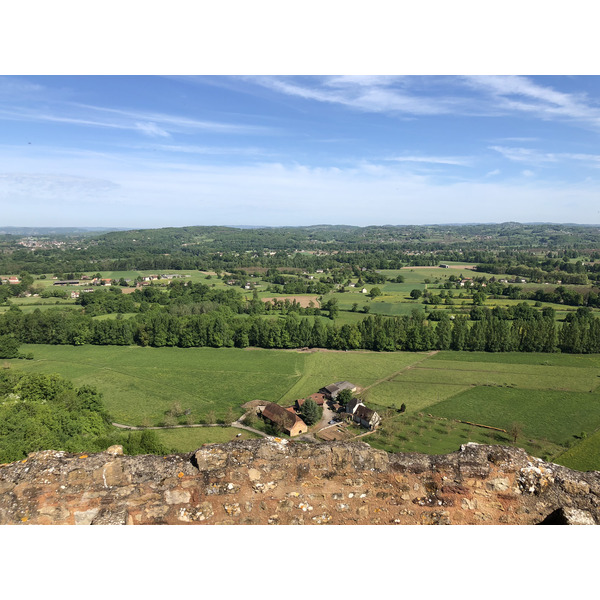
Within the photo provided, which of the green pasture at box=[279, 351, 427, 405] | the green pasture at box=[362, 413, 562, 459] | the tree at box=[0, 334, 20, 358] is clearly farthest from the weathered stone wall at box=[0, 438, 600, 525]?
the tree at box=[0, 334, 20, 358]

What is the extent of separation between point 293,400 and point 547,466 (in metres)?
21.3

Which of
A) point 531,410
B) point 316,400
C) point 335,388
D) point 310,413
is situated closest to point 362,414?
→ point 310,413

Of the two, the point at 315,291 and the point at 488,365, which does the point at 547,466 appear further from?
the point at 315,291

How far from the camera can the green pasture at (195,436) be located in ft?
61.3

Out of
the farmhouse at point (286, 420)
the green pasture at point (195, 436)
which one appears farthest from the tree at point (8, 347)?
the farmhouse at point (286, 420)

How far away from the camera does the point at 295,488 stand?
4.38 m

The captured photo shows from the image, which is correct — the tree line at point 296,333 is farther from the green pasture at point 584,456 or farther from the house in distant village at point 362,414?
the green pasture at point 584,456

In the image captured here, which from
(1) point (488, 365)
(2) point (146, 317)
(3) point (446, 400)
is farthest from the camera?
(2) point (146, 317)

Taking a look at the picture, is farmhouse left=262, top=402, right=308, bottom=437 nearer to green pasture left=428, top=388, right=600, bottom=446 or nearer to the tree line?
green pasture left=428, top=388, right=600, bottom=446

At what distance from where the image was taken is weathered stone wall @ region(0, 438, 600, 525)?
415 cm

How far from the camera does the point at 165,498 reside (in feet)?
13.8

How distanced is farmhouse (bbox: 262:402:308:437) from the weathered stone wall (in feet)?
54.0

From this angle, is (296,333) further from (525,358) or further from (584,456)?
(584,456)

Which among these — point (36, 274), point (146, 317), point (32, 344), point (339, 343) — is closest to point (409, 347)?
point (339, 343)
